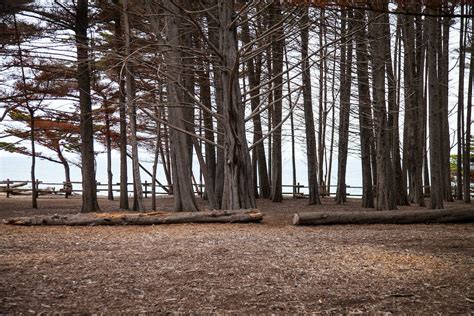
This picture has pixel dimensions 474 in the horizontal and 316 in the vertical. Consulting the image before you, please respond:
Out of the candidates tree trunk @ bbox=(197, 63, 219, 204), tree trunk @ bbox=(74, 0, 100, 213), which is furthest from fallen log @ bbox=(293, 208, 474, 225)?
tree trunk @ bbox=(74, 0, 100, 213)

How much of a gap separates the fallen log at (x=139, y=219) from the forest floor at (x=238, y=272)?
1.08 metres

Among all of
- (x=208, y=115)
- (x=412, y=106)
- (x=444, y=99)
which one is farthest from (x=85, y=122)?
(x=444, y=99)

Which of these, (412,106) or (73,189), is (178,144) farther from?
(73,189)

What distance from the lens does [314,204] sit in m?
15.8

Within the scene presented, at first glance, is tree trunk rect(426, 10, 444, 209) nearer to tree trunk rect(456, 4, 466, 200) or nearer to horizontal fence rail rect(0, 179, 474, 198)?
tree trunk rect(456, 4, 466, 200)

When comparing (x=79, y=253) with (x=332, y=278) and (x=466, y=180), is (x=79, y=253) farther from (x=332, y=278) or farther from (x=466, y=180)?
(x=466, y=180)

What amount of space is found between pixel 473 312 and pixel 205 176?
9401 mm

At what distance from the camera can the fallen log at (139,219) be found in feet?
29.3

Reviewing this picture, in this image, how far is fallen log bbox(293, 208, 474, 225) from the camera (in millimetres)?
8734

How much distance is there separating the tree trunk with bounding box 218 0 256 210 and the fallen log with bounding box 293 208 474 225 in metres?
1.66

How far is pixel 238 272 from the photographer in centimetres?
A: 485

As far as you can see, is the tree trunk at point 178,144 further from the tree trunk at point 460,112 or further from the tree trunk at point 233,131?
the tree trunk at point 460,112

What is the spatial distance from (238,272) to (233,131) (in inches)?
211

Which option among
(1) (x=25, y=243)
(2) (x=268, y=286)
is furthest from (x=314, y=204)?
(2) (x=268, y=286)
